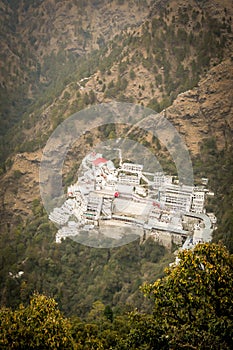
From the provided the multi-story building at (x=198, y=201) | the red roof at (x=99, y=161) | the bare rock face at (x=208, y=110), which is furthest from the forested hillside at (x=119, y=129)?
the red roof at (x=99, y=161)

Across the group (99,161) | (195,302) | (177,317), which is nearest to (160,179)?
(99,161)

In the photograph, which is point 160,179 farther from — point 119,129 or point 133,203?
point 119,129

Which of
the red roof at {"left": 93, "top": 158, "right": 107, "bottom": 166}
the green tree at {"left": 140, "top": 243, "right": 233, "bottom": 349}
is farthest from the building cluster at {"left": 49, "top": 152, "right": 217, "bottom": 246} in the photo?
the green tree at {"left": 140, "top": 243, "right": 233, "bottom": 349}

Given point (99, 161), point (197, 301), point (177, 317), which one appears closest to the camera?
point (197, 301)

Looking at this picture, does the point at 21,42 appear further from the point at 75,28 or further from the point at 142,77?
the point at 142,77

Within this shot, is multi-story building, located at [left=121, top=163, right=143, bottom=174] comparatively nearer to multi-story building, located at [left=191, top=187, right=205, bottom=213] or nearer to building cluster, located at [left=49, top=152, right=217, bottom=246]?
building cluster, located at [left=49, top=152, right=217, bottom=246]

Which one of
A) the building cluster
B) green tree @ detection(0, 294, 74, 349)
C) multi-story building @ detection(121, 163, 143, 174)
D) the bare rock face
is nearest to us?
green tree @ detection(0, 294, 74, 349)
